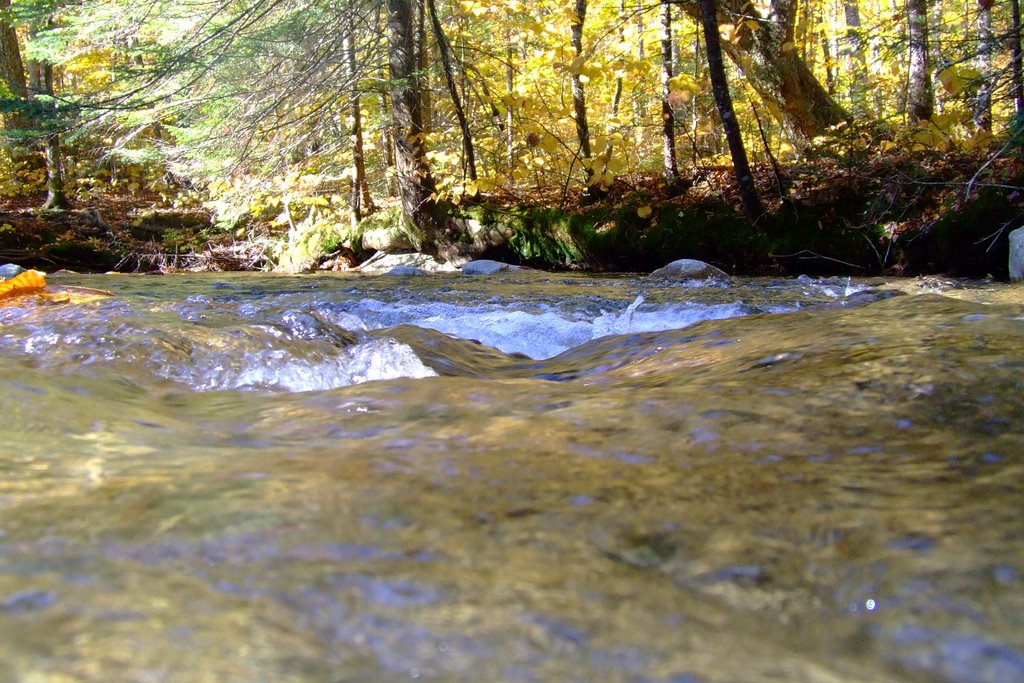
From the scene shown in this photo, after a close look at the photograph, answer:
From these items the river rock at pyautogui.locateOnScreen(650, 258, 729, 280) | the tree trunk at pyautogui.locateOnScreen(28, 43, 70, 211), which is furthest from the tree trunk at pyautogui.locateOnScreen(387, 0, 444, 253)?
the tree trunk at pyautogui.locateOnScreen(28, 43, 70, 211)

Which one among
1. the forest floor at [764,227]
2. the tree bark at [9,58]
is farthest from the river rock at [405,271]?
the tree bark at [9,58]

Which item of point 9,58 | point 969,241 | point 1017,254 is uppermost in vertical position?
point 9,58

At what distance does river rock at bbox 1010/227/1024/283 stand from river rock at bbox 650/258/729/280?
237 cm

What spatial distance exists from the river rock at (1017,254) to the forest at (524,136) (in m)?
0.54

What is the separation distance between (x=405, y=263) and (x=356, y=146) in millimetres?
2429

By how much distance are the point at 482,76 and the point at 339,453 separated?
9.18 metres

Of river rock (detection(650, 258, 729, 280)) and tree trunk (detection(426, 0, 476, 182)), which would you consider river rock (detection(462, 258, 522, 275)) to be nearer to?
tree trunk (detection(426, 0, 476, 182))

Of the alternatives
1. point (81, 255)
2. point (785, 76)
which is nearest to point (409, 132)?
point (785, 76)

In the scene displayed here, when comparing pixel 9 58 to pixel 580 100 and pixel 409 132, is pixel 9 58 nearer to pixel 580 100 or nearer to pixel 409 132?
pixel 409 132

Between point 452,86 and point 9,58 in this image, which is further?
point 9,58

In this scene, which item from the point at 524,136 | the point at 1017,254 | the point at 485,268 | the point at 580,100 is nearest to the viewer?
the point at 1017,254

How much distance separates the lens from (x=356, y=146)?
11.7 m

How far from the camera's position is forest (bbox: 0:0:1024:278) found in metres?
7.46

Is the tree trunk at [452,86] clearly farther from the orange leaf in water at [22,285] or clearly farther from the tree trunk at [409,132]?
the orange leaf in water at [22,285]
